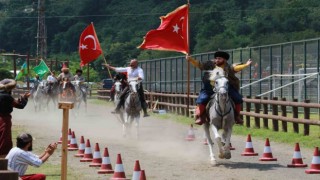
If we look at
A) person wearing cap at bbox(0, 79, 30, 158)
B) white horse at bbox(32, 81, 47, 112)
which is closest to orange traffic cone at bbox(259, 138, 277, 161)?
person wearing cap at bbox(0, 79, 30, 158)

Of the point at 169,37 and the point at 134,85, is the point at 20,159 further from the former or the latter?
the point at 169,37

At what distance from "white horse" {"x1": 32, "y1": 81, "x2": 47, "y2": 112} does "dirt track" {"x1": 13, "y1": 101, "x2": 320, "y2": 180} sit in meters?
13.8

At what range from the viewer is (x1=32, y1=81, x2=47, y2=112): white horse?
1890 inches

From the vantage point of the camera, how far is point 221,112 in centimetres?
1909

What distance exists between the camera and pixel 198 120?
1975cm

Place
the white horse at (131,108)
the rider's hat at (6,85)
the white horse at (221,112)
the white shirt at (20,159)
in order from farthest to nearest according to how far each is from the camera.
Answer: the white horse at (131,108), the white horse at (221,112), the rider's hat at (6,85), the white shirt at (20,159)

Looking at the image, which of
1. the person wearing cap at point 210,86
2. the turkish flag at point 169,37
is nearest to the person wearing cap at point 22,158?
the person wearing cap at point 210,86

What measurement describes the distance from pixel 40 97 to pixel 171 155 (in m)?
28.0

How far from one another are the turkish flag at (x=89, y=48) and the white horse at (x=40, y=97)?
13261 mm

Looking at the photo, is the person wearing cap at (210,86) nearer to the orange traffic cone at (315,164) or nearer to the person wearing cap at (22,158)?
the orange traffic cone at (315,164)

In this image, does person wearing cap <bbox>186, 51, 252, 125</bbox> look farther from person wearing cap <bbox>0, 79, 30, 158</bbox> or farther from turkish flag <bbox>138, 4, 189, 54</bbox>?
turkish flag <bbox>138, 4, 189, 54</bbox>

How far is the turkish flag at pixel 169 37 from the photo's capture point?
26781mm

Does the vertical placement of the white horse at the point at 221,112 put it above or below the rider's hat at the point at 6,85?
below

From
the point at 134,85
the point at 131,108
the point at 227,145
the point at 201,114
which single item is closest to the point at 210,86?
the point at 201,114
